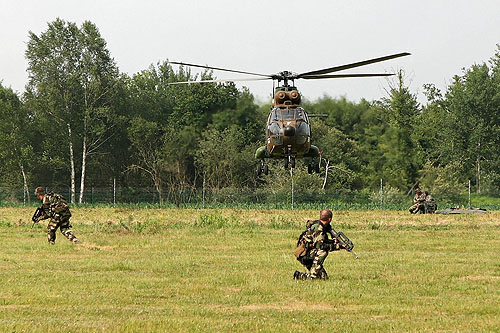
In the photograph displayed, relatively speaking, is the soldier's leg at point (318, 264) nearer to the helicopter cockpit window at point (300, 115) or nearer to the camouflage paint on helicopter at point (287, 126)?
the camouflage paint on helicopter at point (287, 126)

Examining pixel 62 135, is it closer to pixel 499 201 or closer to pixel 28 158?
pixel 28 158

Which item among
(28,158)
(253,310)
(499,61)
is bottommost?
(253,310)

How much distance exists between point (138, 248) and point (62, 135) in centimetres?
4632

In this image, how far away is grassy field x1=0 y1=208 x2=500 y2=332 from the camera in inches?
428

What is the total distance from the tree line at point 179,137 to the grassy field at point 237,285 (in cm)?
2873

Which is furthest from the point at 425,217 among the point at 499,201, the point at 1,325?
the point at 1,325

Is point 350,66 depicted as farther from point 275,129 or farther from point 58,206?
point 58,206

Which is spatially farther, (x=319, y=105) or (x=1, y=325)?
(x=319, y=105)

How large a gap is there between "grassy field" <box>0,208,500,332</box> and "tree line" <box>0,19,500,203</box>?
94.2ft

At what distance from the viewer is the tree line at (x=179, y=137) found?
5659 cm

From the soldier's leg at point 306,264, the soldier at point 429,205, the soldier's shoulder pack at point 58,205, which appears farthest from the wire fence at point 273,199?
the soldier's leg at point 306,264

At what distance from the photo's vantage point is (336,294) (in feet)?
43.9

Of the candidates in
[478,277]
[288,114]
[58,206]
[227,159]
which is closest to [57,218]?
[58,206]

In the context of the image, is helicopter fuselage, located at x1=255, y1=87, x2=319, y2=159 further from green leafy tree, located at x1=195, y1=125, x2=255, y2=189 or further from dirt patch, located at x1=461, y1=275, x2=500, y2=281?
green leafy tree, located at x1=195, y1=125, x2=255, y2=189
